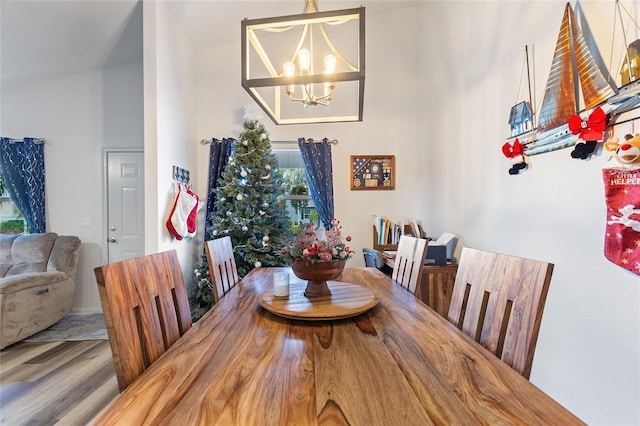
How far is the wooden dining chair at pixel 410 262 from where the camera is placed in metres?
1.61

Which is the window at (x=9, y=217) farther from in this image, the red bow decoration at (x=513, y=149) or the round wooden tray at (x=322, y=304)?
the red bow decoration at (x=513, y=149)

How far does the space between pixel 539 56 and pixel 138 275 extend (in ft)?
7.79

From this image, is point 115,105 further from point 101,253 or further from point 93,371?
point 93,371

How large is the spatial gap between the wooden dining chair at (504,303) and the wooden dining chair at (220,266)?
1.18 m

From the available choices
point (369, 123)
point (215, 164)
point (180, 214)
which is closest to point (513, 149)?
point (369, 123)

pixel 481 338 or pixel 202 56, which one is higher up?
pixel 202 56

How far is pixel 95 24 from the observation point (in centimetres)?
274

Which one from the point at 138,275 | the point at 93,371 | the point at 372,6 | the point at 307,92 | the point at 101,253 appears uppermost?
the point at 372,6

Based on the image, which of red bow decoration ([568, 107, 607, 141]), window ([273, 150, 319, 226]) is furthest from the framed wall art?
red bow decoration ([568, 107, 607, 141])

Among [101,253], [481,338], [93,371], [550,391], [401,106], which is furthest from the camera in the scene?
[401,106]

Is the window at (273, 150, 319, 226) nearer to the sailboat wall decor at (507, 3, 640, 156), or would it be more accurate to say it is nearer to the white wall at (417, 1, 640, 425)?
the white wall at (417, 1, 640, 425)

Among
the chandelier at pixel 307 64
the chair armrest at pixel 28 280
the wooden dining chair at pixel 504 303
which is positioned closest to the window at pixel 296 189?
the chandelier at pixel 307 64

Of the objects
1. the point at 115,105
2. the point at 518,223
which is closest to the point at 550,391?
the point at 518,223

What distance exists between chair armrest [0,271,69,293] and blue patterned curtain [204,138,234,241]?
4.94 ft
